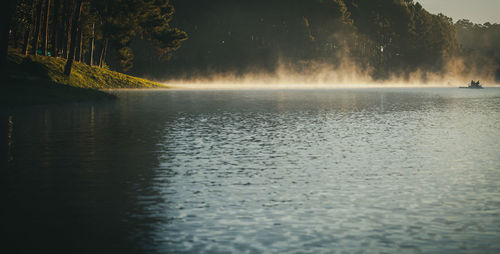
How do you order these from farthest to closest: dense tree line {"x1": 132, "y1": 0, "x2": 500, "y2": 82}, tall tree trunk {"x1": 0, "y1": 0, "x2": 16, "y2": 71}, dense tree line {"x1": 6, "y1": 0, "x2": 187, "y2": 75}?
dense tree line {"x1": 132, "y1": 0, "x2": 500, "y2": 82}, dense tree line {"x1": 6, "y1": 0, "x2": 187, "y2": 75}, tall tree trunk {"x1": 0, "y1": 0, "x2": 16, "y2": 71}

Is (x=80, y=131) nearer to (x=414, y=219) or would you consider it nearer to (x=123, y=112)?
(x=123, y=112)

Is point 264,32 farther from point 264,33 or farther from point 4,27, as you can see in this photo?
point 4,27

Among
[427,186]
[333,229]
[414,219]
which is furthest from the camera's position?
[427,186]

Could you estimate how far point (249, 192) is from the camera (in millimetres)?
13812

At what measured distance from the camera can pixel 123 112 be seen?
136ft

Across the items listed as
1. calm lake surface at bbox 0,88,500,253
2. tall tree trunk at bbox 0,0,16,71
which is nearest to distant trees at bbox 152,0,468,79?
tall tree trunk at bbox 0,0,16,71

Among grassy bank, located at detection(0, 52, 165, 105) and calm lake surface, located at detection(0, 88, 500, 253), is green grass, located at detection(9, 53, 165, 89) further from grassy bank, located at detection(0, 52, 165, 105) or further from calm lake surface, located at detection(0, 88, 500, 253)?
calm lake surface, located at detection(0, 88, 500, 253)

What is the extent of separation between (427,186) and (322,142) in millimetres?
9508

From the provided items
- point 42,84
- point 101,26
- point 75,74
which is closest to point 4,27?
point 42,84

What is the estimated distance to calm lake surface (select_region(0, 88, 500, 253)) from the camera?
9.94m

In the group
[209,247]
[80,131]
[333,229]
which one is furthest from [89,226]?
[80,131]

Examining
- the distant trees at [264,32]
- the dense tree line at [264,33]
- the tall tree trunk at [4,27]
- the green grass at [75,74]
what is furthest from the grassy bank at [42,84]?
the distant trees at [264,32]

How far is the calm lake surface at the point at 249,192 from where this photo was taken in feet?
32.6

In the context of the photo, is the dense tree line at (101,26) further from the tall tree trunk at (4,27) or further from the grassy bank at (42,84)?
the tall tree trunk at (4,27)
